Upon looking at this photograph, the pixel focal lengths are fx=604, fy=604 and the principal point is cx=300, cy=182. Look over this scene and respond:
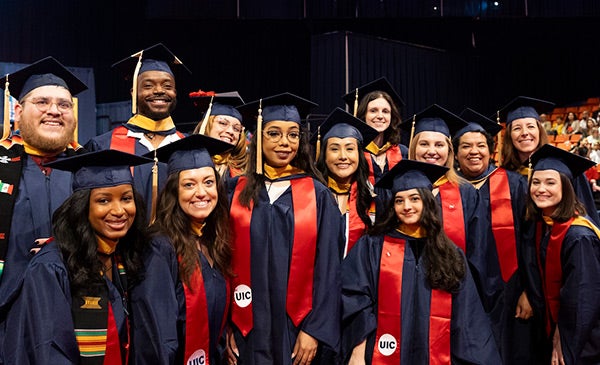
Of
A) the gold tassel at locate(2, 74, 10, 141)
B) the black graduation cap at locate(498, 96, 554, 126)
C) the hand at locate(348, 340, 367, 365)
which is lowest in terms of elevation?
the hand at locate(348, 340, 367, 365)

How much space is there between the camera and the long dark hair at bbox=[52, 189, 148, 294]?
239cm

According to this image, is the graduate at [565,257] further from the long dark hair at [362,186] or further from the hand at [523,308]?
the long dark hair at [362,186]

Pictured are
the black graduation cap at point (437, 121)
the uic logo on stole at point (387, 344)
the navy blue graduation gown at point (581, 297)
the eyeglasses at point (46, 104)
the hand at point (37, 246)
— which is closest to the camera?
the hand at point (37, 246)

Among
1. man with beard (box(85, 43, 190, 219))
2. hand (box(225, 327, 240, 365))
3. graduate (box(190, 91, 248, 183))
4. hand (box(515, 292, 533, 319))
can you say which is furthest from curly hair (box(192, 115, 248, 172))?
hand (box(515, 292, 533, 319))

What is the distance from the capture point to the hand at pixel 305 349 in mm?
3141

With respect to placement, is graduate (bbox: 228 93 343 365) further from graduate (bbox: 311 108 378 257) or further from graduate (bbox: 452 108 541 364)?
graduate (bbox: 452 108 541 364)

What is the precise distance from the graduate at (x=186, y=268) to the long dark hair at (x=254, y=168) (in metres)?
0.23

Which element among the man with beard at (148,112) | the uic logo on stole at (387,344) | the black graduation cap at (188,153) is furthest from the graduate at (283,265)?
the man with beard at (148,112)

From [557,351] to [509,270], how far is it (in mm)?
581

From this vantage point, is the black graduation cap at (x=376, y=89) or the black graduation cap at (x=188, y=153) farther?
the black graduation cap at (x=376, y=89)

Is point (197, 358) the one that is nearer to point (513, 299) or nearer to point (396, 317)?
point (396, 317)

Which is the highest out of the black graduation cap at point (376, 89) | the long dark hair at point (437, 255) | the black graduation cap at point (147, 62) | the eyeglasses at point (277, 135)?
the black graduation cap at point (147, 62)

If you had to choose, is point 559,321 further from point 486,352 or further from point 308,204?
point 308,204

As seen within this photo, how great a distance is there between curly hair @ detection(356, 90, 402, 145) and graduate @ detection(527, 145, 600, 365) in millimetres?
1051
